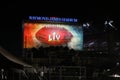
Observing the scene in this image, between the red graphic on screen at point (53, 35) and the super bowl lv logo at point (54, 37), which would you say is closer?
the red graphic on screen at point (53, 35)

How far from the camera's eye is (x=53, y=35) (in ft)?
65.2

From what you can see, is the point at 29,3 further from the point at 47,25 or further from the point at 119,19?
the point at 119,19

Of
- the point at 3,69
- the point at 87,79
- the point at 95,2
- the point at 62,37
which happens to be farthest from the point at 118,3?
the point at 3,69

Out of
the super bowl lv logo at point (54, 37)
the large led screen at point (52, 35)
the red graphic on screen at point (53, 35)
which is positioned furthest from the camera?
the super bowl lv logo at point (54, 37)

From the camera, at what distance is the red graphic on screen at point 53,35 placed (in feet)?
64.6

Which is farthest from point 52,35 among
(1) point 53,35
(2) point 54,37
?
(2) point 54,37

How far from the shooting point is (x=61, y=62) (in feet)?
53.8

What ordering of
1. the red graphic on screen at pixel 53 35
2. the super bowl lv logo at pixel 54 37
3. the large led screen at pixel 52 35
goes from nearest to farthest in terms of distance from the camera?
the large led screen at pixel 52 35 < the red graphic on screen at pixel 53 35 < the super bowl lv logo at pixel 54 37

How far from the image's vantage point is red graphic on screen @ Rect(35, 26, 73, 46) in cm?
1970

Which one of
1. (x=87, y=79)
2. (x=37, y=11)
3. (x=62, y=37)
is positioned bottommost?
(x=87, y=79)

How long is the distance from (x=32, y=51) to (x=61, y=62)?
8.73 feet

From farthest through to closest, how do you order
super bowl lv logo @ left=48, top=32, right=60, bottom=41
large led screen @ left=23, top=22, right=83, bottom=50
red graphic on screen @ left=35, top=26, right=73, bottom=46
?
super bowl lv logo @ left=48, top=32, right=60, bottom=41 < red graphic on screen @ left=35, top=26, right=73, bottom=46 < large led screen @ left=23, top=22, right=83, bottom=50

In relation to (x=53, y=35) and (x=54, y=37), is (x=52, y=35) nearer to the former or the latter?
(x=53, y=35)

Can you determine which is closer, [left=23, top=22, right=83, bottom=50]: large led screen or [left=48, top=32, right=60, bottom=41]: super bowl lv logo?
[left=23, top=22, right=83, bottom=50]: large led screen
